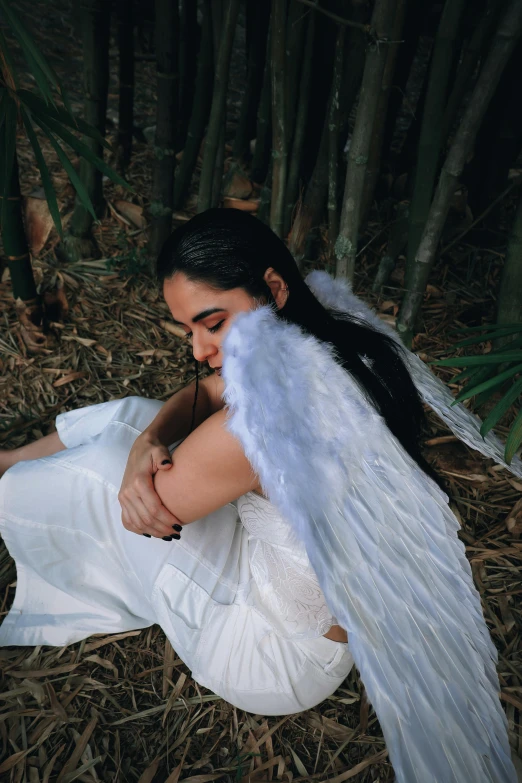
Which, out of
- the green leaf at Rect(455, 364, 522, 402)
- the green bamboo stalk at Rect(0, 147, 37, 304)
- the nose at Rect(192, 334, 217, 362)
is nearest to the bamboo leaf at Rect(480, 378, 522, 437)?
the green leaf at Rect(455, 364, 522, 402)

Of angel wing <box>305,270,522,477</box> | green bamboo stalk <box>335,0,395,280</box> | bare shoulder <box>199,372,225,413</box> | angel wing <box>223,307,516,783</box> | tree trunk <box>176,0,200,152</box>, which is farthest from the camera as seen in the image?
tree trunk <box>176,0,200,152</box>

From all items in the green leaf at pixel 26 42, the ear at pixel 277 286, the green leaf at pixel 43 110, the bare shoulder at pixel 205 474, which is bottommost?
the bare shoulder at pixel 205 474

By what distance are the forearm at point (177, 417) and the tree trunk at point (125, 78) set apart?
65.0 inches

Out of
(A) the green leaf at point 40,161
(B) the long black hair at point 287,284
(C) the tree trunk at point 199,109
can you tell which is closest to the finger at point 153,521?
(B) the long black hair at point 287,284

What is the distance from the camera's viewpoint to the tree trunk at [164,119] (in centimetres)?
193

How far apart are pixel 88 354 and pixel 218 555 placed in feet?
3.76

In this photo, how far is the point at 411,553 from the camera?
903 mm

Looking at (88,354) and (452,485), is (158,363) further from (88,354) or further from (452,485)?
(452,485)

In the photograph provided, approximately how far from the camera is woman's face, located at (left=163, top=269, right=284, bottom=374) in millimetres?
1018

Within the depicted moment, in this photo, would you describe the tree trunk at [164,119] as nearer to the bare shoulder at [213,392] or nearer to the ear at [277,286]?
the bare shoulder at [213,392]

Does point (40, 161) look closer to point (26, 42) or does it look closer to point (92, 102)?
point (26, 42)

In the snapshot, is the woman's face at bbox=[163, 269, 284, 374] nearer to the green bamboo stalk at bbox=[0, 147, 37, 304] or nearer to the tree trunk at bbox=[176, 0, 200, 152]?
the green bamboo stalk at bbox=[0, 147, 37, 304]

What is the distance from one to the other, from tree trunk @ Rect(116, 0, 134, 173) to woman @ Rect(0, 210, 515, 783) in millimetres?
1661

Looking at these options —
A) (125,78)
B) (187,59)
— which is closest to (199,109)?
(187,59)
